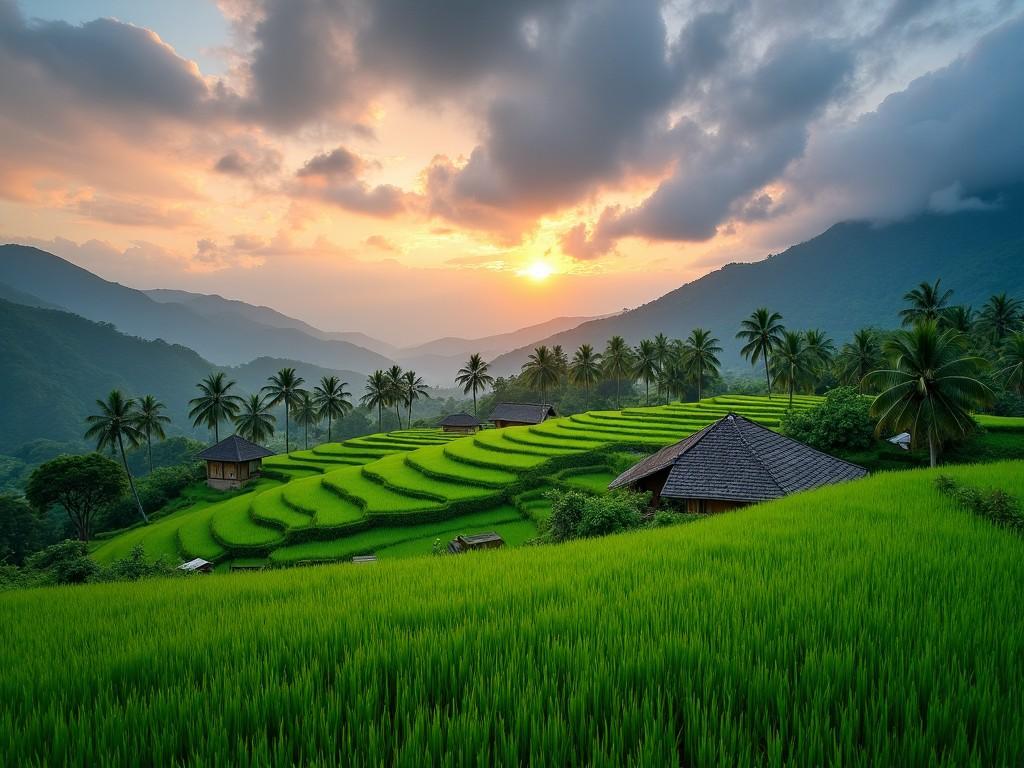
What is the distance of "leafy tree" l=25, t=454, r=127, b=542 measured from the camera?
117 ft

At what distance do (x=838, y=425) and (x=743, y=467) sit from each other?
12561 millimetres

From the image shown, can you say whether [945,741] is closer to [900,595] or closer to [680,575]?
[900,595]

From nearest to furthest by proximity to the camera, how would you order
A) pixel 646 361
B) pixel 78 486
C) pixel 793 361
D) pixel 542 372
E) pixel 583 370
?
1. pixel 78 486
2. pixel 793 361
3. pixel 583 370
4. pixel 646 361
5. pixel 542 372

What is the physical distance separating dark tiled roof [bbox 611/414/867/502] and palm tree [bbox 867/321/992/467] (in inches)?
201

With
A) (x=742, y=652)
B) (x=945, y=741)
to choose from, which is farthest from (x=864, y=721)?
(x=742, y=652)

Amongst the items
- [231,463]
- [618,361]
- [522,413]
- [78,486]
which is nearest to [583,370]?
[618,361]

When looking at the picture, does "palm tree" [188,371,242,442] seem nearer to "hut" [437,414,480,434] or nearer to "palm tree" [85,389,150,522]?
"palm tree" [85,389,150,522]

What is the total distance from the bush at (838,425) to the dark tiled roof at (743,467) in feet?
24.3

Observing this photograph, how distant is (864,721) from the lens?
256 cm

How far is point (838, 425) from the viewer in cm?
2742

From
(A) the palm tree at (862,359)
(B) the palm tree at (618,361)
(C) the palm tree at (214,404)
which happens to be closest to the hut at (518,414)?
(B) the palm tree at (618,361)

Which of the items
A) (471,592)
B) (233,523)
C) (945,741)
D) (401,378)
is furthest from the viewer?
(401,378)

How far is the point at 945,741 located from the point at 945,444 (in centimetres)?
3234

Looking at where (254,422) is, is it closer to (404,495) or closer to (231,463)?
(231,463)
